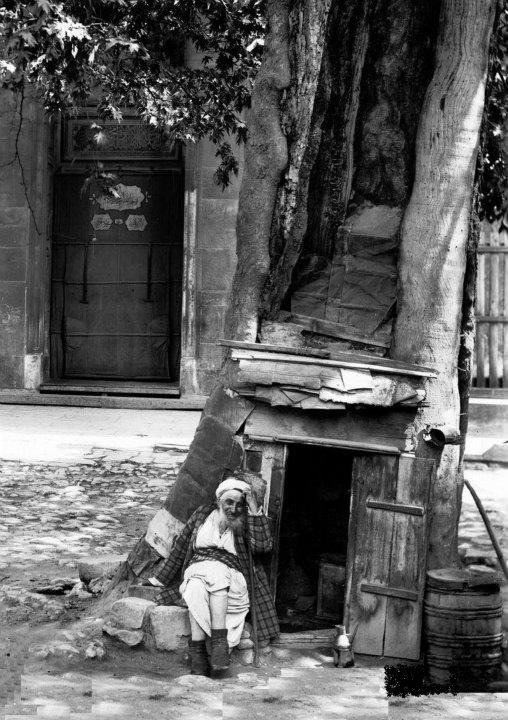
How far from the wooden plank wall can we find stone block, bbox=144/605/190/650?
28.0 feet

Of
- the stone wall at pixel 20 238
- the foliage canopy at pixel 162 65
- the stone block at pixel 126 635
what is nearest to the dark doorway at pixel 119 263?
the stone wall at pixel 20 238

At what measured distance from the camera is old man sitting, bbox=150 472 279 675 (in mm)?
5000

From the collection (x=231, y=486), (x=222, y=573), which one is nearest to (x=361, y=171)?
(x=231, y=486)

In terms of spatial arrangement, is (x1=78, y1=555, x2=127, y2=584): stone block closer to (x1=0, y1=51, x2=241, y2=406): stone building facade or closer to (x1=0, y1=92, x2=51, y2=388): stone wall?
(x1=0, y1=51, x2=241, y2=406): stone building facade

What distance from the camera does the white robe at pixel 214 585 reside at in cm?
503

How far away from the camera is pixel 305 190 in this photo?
595 centimetres

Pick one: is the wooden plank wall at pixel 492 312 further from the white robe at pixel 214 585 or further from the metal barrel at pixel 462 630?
the white robe at pixel 214 585

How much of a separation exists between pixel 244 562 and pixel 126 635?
749 mm

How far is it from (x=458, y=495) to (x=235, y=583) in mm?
1469

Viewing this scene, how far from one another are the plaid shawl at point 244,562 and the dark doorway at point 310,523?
71 cm

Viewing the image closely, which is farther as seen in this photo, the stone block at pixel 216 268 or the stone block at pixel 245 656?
the stone block at pixel 216 268

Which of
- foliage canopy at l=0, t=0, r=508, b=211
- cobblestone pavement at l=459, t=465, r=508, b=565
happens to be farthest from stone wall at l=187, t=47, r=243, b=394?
cobblestone pavement at l=459, t=465, r=508, b=565

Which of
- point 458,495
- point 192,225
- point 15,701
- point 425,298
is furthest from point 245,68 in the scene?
point 15,701

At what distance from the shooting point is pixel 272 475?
17.8ft
